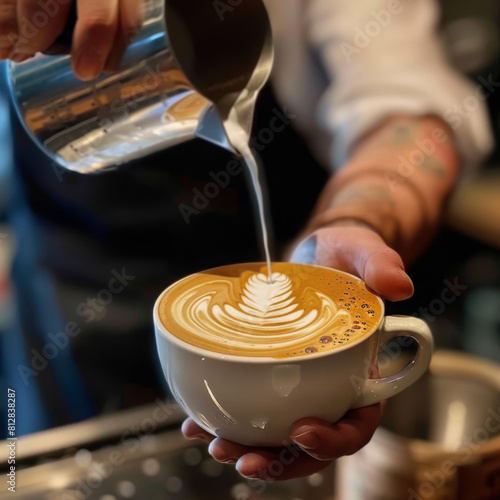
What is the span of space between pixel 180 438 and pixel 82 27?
0.66 metres

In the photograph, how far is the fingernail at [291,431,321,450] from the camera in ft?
2.07

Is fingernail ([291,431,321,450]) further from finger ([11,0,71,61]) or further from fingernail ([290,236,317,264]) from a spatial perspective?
finger ([11,0,71,61])

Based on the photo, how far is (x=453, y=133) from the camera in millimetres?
1307

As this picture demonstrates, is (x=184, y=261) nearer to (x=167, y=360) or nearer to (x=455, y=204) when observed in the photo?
(x=167, y=360)

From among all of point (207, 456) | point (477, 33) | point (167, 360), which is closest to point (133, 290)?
point (207, 456)

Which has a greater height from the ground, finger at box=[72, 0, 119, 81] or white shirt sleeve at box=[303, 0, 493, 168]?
finger at box=[72, 0, 119, 81]
